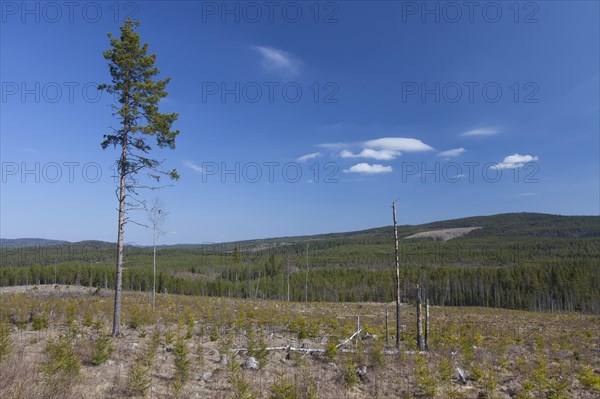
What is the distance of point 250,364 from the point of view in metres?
12.2

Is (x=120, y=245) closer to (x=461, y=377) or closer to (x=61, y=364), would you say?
(x=61, y=364)

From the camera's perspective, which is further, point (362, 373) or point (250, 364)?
point (362, 373)

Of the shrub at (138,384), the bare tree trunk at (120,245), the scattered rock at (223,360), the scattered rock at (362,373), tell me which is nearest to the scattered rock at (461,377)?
the scattered rock at (362,373)

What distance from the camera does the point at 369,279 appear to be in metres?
111

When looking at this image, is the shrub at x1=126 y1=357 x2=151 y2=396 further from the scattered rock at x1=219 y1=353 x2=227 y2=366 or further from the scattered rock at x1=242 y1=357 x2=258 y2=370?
the scattered rock at x1=242 y1=357 x2=258 y2=370

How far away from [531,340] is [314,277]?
86191mm

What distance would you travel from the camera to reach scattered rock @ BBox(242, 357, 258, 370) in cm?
1215

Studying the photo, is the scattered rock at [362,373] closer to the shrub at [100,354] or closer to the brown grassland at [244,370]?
the brown grassland at [244,370]

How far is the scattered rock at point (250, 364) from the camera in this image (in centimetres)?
1215

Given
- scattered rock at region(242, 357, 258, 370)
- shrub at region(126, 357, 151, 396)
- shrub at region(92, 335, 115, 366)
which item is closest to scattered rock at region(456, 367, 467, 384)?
A: scattered rock at region(242, 357, 258, 370)

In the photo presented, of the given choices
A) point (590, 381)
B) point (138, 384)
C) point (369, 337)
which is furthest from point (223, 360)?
point (590, 381)

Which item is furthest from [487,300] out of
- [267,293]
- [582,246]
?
[582,246]

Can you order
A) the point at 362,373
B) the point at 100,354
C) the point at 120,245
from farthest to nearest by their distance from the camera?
1. the point at 120,245
2. the point at 362,373
3. the point at 100,354

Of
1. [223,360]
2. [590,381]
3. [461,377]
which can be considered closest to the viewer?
[223,360]
